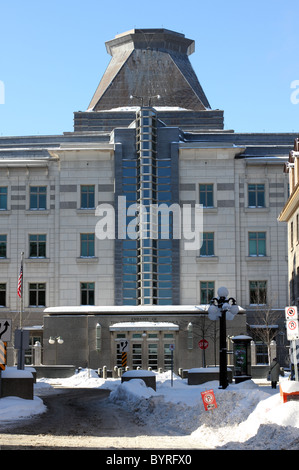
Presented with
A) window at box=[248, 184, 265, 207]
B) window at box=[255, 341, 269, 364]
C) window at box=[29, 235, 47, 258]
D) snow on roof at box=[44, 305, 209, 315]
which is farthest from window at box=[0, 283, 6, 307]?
window at box=[248, 184, 265, 207]

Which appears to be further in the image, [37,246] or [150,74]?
[150,74]

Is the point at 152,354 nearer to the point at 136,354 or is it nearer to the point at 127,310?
the point at 136,354

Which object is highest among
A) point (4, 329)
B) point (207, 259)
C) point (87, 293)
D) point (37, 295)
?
point (207, 259)

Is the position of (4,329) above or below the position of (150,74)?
below

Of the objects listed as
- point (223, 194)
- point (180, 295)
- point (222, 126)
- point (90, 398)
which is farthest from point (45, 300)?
point (90, 398)

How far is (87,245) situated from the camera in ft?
232

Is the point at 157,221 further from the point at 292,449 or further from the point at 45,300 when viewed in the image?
the point at 292,449

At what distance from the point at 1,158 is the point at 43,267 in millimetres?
10628

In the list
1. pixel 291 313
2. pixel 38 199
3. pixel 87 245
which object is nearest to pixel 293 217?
pixel 87 245

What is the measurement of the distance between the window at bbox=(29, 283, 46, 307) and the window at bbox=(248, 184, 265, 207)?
18.4 metres

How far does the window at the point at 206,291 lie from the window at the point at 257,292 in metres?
3.20

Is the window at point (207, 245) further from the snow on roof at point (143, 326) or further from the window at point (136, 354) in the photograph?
the window at point (136, 354)

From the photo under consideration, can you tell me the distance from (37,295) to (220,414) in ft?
161
